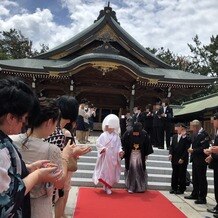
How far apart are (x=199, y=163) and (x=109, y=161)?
202 cm

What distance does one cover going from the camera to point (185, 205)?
21.0 ft

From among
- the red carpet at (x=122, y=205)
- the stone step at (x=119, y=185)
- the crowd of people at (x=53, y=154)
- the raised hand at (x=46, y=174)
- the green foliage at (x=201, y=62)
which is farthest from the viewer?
the green foliage at (x=201, y=62)

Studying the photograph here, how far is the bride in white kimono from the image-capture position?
7342 millimetres

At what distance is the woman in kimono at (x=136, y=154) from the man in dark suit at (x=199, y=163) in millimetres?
1141

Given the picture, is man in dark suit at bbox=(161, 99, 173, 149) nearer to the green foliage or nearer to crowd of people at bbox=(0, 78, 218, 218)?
crowd of people at bbox=(0, 78, 218, 218)

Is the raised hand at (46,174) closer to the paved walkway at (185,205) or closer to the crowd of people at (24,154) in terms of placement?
the crowd of people at (24,154)

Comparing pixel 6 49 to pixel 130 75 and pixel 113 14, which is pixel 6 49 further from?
pixel 130 75

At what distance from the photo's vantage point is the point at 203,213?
586cm

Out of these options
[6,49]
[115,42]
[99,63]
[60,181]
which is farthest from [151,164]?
[6,49]

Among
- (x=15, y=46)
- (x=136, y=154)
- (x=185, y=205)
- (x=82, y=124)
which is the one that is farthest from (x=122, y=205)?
(x=15, y=46)

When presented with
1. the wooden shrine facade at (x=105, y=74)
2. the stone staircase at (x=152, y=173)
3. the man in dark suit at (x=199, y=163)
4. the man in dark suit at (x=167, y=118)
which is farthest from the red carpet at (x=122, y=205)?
the wooden shrine facade at (x=105, y=74)

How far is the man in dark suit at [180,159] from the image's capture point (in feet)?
24.7

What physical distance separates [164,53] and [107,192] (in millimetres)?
33874

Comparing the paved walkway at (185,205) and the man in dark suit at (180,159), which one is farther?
the man in dark suit at (180,159)
